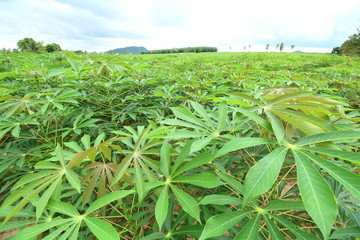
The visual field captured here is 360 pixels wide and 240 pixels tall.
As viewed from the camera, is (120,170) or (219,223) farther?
(120,170)

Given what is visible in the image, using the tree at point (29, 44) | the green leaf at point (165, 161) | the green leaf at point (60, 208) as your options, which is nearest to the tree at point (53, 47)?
the tree at point (29, 44)

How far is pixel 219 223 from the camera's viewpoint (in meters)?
0.66

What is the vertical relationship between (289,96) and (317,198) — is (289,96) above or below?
above

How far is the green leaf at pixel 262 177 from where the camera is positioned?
542mm

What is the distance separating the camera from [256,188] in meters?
0.55

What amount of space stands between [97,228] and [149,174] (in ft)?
1.01

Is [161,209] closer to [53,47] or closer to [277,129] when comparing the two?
[277,129]

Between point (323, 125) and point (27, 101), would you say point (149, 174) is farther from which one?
point (27, 101)

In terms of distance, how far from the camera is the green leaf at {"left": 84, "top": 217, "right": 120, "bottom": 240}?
629 mm

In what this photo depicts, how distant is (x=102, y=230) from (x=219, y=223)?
448 millimetres

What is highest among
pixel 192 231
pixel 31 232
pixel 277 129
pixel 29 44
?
pixel 29 44

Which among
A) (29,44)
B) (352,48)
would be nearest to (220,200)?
(352,48)

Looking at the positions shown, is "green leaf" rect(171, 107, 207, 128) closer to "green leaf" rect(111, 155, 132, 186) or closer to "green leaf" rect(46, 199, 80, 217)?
"green leaf" rect(111, 155, 132, 186)

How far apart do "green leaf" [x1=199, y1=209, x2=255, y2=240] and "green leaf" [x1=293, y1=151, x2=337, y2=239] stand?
0.27m
